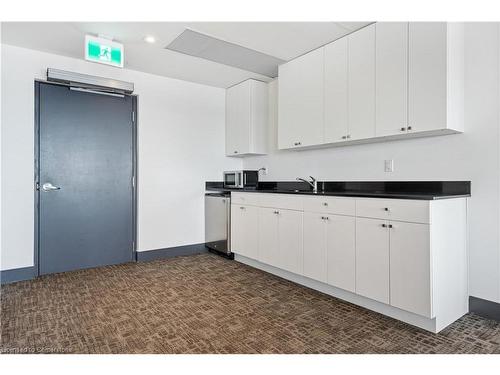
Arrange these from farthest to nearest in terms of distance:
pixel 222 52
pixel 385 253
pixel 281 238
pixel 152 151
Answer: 1. pixel 152 151
2. pixel 222 52
3. pixel 281 238
4. pixel 385 253

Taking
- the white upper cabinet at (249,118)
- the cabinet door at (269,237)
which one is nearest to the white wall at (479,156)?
the cabinet door at (269,237)

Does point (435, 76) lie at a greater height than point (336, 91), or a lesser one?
lesser

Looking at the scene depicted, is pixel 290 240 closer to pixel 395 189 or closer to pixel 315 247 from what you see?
pixel 315 247

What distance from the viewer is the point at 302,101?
11.6 feet

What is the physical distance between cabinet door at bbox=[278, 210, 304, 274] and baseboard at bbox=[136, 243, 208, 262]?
5.83 ft

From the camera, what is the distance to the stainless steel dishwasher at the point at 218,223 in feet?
14.0

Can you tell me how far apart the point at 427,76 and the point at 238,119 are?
2799 mm

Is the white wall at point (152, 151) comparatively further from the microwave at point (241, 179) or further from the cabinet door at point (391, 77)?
the cabinet door at point (391, 77)

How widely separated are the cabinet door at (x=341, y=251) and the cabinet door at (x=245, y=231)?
1118mm

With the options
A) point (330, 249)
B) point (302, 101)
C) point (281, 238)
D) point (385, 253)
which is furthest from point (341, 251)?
point (302, 101)

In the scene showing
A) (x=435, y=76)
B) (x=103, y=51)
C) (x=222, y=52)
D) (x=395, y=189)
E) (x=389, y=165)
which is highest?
→ (x=222, y=52)

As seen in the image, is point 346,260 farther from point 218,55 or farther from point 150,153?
point 150,153
